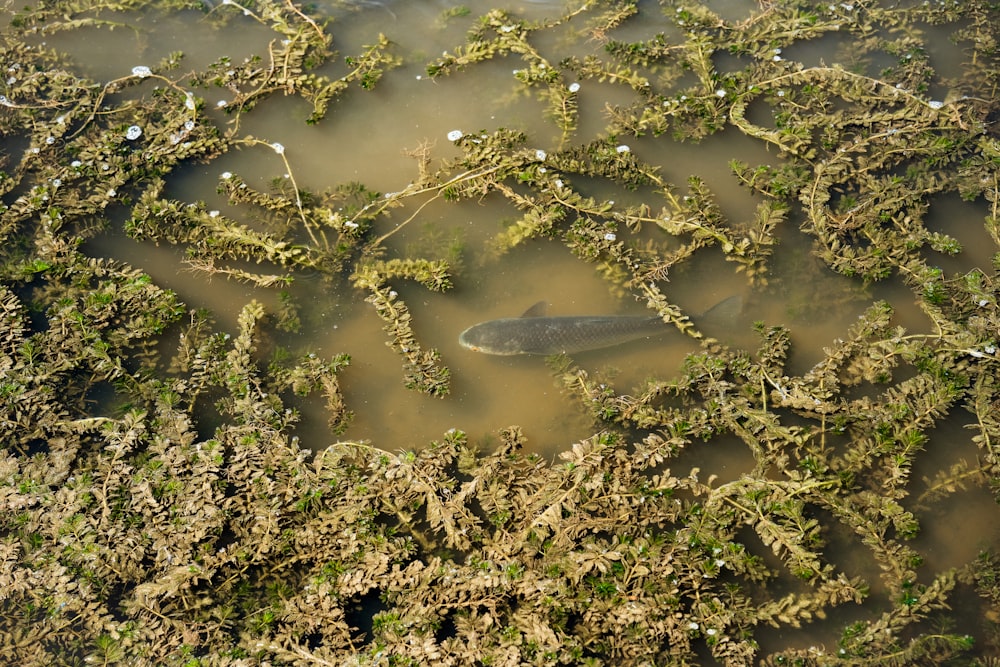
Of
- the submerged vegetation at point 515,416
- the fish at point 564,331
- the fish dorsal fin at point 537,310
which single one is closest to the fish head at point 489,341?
the fish at point 564,331

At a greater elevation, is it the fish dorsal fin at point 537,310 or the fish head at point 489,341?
the fish dorsal fin at point 537,310

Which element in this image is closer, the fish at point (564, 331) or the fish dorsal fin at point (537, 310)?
the fish at point (564, 331)

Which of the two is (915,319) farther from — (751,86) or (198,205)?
(198,205)

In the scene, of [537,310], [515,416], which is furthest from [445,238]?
[515,416]

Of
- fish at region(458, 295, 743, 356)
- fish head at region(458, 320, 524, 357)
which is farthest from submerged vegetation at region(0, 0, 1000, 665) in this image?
fish head at region(458, 320, 524, 357)

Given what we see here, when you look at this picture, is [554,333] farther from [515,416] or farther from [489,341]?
[515,416]

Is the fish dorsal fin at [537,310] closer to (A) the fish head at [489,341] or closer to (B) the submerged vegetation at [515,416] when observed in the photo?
(A) the fish head at [489,341]
